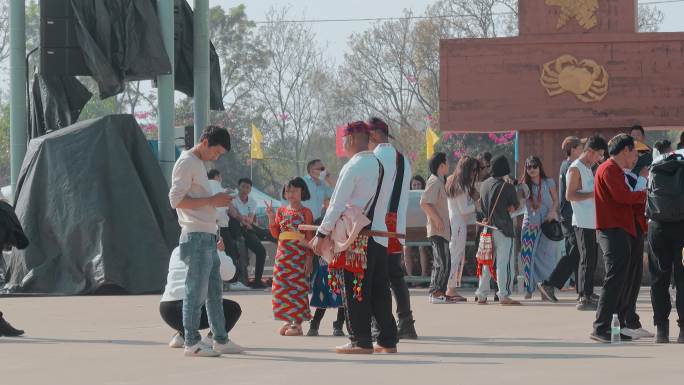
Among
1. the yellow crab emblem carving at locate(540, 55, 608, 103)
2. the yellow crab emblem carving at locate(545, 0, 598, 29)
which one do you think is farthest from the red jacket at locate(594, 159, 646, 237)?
the yellow crab emblem carving at locate(545, 0, 598, 29)

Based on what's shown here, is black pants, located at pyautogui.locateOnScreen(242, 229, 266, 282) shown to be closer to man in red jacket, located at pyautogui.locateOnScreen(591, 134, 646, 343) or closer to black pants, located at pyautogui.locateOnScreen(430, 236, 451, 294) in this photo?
black pants, located at pyautogui.locateOnScreen(430, 236, 451, 294)

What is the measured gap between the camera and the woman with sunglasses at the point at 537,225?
1712 cm

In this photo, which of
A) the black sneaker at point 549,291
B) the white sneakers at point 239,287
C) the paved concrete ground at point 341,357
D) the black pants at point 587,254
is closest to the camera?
the paved concrete ground at point 341,357

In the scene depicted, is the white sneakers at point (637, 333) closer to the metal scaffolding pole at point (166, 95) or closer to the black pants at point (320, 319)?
the black pants at point (320, 319)

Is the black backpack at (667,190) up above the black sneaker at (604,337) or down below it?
above

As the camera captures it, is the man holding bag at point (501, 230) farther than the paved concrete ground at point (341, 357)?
Yes

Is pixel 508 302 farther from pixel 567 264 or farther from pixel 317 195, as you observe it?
pixel 317 195

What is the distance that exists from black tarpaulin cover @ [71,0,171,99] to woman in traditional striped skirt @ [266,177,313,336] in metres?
8.80

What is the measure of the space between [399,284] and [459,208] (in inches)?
192

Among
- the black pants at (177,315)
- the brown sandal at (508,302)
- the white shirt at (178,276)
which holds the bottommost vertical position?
the brown sandal at (508,302)

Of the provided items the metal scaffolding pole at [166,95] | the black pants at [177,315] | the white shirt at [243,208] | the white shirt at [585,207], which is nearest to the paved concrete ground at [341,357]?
the black pants at [177,315]

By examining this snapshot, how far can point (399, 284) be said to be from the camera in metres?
11.7

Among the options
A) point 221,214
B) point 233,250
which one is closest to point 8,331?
point 221,214

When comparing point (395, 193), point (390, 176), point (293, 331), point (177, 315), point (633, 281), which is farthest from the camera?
point (293, 331)
